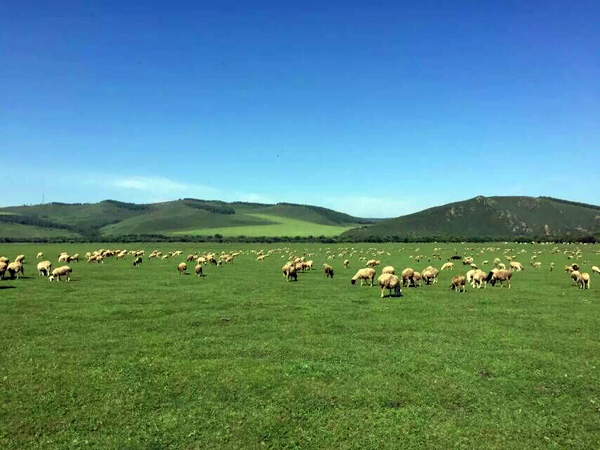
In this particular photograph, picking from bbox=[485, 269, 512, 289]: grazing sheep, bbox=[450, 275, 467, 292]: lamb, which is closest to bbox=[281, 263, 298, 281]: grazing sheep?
bbox=[450, 275, 467, 292]: lamb

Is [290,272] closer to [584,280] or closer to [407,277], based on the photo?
[407,277]

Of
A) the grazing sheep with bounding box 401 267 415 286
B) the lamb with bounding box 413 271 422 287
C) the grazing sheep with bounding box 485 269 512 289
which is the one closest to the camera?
the grazing sheep with bounding box 401 267 415 286

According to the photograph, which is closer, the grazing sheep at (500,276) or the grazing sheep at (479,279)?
the grazing sheep at (479,279)

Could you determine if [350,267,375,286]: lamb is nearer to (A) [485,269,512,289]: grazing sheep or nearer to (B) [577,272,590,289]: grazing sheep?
(A) [485,269,512,289]: grazing sheep

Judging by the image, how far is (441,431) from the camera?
11977mm

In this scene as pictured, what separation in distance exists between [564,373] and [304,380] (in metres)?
9.73

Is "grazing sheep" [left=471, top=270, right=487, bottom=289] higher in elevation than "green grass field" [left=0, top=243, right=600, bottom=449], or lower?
higher

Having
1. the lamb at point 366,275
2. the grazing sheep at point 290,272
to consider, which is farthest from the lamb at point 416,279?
the grazing sheep at point 290,272

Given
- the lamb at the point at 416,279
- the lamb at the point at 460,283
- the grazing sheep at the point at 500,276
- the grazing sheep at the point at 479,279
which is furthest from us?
the lamb at the point at 416,279

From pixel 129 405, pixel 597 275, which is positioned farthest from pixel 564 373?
pixel 597 275

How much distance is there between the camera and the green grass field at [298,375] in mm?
11914

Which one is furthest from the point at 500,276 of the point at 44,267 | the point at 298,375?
the point at 44,267

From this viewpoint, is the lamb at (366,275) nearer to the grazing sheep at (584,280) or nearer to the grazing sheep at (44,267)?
the grazing sheep at (584,280)

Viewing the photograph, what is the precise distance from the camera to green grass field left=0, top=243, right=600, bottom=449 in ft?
39.1
